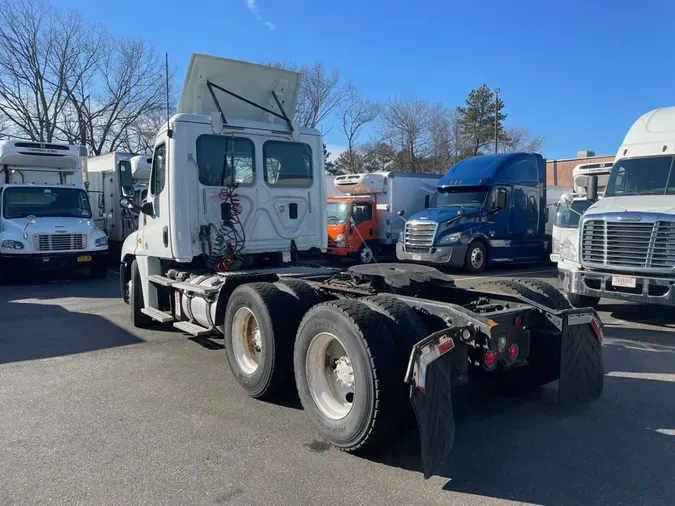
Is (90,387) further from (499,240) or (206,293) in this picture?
(499,240)

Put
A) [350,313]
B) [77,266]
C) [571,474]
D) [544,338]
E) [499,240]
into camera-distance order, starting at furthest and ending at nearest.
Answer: [499,240], [77,266], [544,338], [350,313], [571,474]

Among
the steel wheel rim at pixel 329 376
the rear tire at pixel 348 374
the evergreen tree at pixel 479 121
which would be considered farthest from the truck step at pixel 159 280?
the evergreen tree at pixel 479 121

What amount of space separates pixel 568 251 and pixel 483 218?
6.57 m

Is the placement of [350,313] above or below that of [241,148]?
below

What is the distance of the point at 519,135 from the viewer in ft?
180

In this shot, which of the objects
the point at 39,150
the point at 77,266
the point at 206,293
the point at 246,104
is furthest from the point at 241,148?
the point at 39,150

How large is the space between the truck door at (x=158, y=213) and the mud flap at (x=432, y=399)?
4.19m

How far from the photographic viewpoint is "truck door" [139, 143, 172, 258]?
6.62m

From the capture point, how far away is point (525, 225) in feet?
53.5

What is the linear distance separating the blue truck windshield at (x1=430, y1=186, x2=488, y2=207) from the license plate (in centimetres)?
779

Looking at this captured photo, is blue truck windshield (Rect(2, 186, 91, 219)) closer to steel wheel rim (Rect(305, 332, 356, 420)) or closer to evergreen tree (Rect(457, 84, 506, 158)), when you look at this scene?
steel wheel rim (Rect(305, 332, 356, 420))

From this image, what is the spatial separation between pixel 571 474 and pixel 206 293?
3.98 meters

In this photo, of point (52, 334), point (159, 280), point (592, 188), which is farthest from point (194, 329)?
point (592, 188)

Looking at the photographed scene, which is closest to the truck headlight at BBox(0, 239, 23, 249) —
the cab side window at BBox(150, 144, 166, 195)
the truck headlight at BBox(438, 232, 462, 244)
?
the cab side window at BBox(150, 144, 166, 195)
